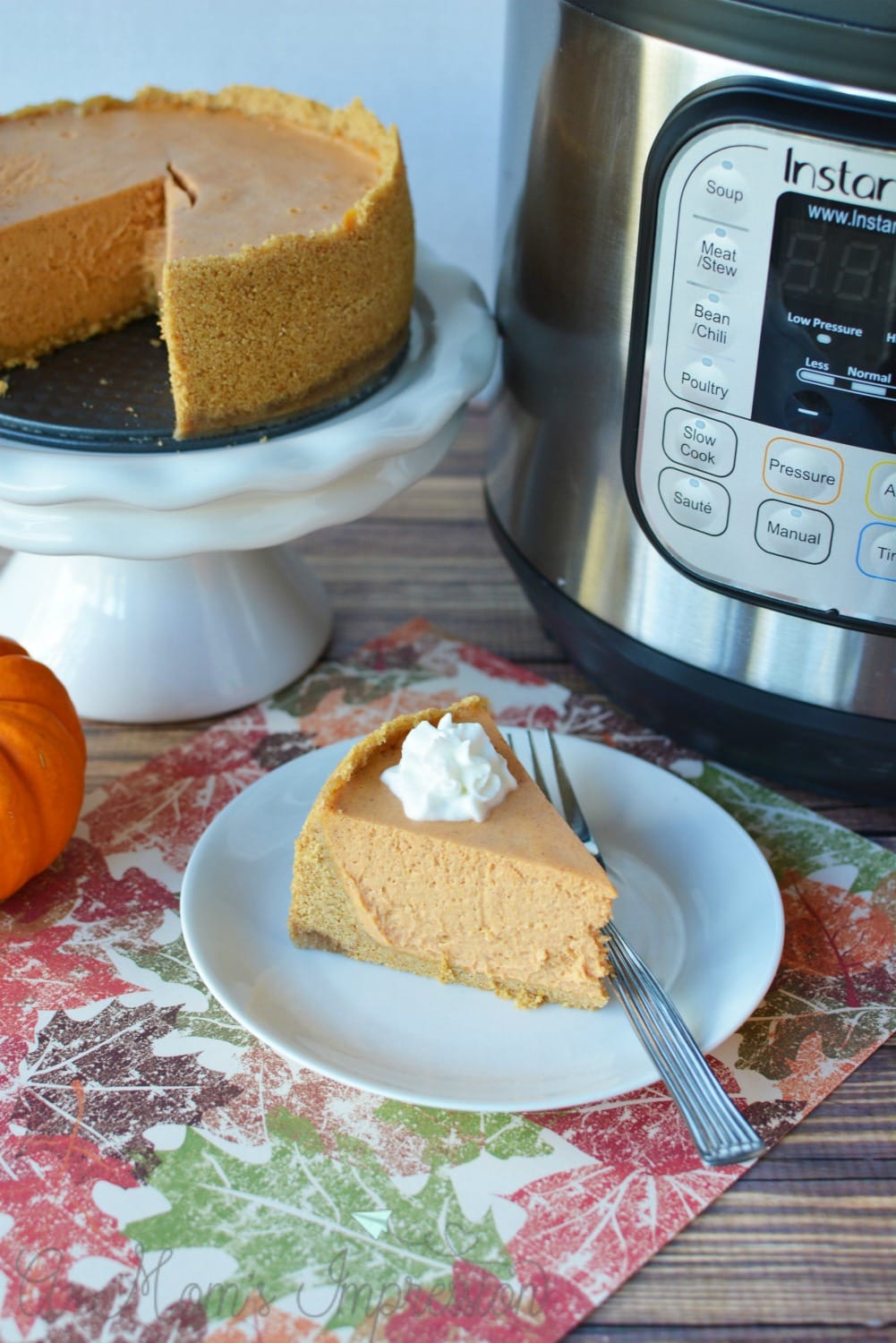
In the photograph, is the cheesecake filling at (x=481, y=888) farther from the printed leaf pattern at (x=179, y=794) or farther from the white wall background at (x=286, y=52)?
the white wall background at (x=286, y=52)

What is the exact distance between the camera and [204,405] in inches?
37.9

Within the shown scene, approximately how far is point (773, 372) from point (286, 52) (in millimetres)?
769

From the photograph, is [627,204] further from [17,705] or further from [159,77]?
[159,77]

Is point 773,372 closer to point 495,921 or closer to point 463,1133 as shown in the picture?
point 495,921

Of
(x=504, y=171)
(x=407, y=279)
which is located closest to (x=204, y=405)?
(x=407, y=279)

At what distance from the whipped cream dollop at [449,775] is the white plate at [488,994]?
119 mm

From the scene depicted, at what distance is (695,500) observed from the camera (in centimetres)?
90

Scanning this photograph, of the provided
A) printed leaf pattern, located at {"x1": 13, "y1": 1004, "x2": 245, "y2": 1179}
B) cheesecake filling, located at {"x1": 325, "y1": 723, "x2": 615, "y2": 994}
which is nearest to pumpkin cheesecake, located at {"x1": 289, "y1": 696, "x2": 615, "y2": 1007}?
cheesecake filling, located at {"x1": 325, "y1": 723, "x2": 615, "y2": 994}

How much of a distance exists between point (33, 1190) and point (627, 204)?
701 mm

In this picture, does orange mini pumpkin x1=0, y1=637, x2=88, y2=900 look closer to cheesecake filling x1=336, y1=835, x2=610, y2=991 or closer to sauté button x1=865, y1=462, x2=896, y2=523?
cheesecake filling x1=336, y1=835, x2=610, y2=991

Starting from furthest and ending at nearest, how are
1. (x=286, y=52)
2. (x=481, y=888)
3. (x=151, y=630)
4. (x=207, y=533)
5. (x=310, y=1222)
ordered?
(x=286, y=52) → (x=151, y=630) → (x=207, y=533) → (x=481, y=888) → (x=310, y=1222)

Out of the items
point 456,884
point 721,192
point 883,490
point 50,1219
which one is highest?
point 721,192

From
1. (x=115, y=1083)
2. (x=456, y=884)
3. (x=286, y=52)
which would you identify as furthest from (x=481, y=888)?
(x=286, y=52)

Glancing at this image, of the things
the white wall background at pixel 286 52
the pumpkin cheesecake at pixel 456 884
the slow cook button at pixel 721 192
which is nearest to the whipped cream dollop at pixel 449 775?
the pumpkin cheesecake at pixel 456 884
